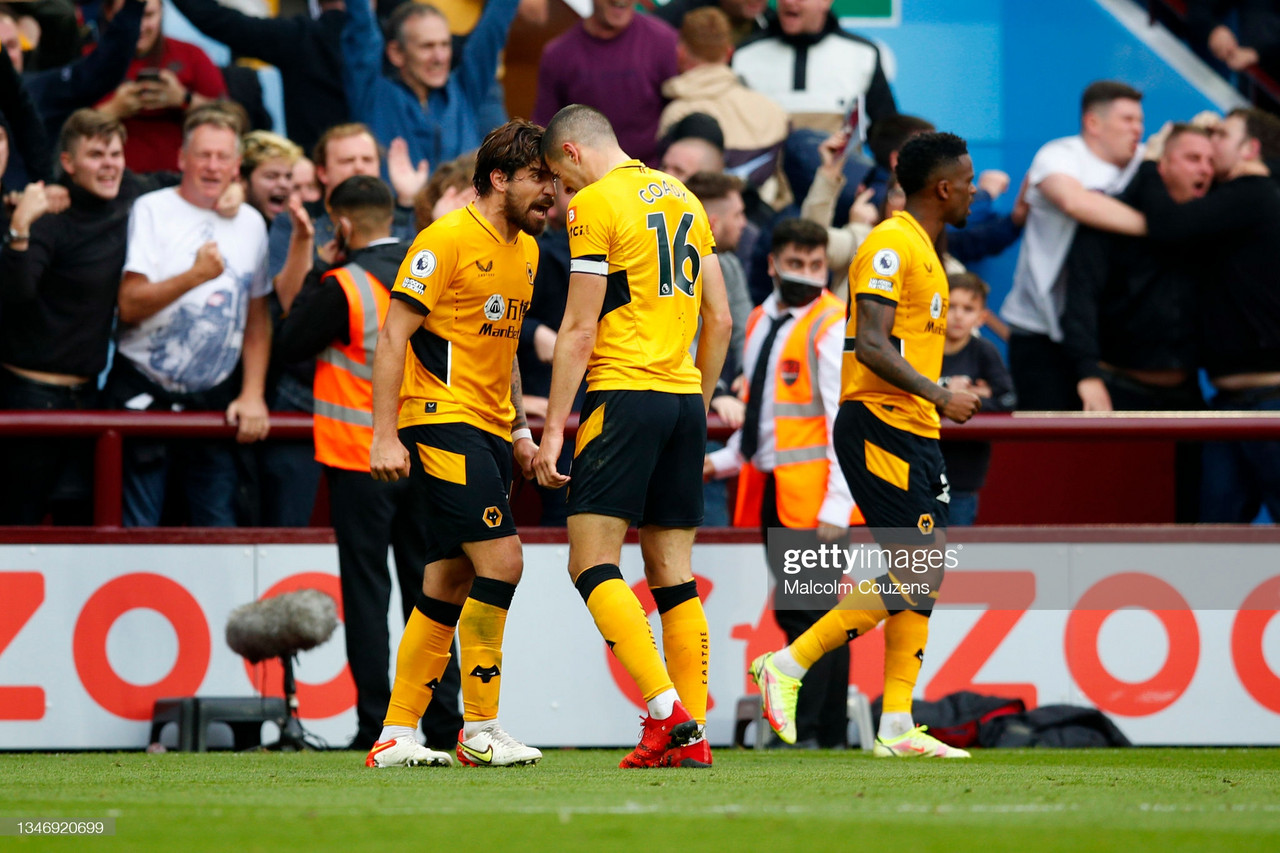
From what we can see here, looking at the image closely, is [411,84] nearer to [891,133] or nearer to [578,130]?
[891,133]

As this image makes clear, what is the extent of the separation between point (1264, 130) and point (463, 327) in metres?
6.05

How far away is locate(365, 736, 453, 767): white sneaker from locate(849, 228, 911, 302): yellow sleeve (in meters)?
2.42

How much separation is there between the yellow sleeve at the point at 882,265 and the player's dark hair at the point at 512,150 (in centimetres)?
142

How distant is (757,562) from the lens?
26.9ft

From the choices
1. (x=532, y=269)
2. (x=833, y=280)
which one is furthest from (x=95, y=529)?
(x=833, y=280)

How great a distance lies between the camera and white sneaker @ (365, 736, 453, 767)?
5.82 meters

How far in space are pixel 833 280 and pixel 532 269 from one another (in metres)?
3.66

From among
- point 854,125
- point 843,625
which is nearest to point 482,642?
point 843,625

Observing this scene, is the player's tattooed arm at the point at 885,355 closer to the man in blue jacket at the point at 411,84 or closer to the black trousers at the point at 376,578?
the black trousers at the point at 376,578

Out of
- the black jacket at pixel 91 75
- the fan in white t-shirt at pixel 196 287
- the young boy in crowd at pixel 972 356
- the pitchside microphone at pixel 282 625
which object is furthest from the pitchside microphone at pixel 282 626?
the black jacket at pixel 91 75

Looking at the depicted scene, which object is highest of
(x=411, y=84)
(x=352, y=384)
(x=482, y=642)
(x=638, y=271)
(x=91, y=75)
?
(x=411, y=84)

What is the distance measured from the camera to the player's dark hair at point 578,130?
5.66 m

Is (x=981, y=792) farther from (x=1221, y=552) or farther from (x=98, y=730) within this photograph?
(x=98, y=730)

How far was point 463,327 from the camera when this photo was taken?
585cm
